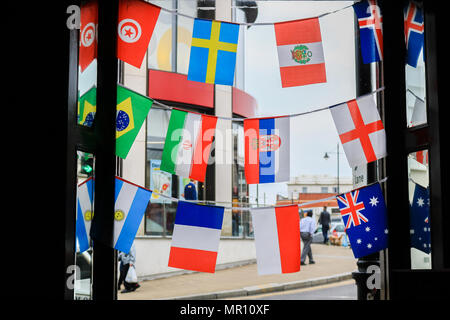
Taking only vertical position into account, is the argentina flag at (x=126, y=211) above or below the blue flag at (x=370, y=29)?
below

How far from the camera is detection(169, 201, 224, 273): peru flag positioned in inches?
187

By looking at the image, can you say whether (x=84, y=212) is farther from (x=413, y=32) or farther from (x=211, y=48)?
(x=413, y=32)

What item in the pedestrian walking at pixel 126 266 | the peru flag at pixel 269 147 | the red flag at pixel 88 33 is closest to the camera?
the red flag at pixel 88 33

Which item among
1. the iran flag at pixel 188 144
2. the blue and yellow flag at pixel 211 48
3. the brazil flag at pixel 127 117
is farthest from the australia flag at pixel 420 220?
the brazil flag at pixel 127 117

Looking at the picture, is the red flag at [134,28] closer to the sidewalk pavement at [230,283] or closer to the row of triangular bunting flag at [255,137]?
the row of triangular bunting flag at [255,137]

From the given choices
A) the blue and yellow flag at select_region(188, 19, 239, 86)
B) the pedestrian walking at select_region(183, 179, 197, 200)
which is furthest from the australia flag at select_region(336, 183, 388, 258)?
the pedestrian walking at select_region(183, 179, 197, 200)

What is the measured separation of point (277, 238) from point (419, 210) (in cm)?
130

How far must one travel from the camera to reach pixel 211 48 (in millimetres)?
4887

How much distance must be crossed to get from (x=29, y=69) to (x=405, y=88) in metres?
→ 2.96

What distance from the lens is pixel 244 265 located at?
16656 mm

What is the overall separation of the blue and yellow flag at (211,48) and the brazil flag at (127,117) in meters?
0.65

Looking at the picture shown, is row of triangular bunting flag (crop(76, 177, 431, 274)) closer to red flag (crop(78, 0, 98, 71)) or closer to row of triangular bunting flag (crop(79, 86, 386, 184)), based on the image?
row of triangular bunting flag (crop(79, 86, 386, 184))

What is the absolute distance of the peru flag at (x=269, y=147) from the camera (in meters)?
4.98

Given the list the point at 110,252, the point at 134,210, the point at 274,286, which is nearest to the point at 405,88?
the point at 134,210
